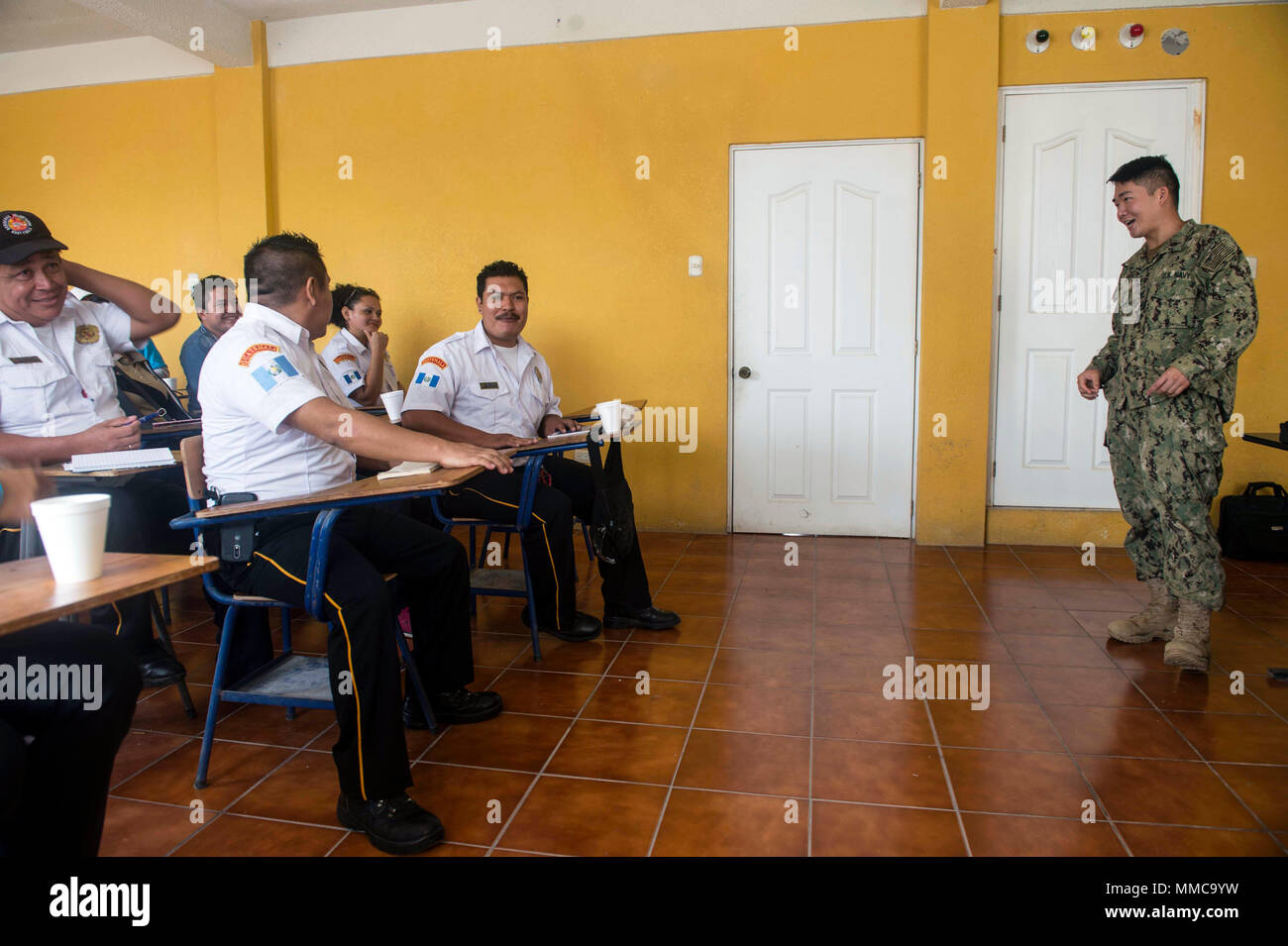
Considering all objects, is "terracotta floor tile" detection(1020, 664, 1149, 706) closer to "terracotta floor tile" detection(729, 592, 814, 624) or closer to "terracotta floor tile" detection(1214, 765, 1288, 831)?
"terracotta floor tile" detection(1214, 765, 1288, 831)

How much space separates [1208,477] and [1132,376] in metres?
0.43

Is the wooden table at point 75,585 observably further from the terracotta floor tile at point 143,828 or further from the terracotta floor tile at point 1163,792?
the terracotta floor tile at point 1163,792

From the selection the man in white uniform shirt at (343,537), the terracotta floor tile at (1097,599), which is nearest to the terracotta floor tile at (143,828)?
the man in white uniform shirt at (343,537)

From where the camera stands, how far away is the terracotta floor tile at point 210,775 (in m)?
2.20

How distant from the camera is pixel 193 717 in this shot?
2.70 meters

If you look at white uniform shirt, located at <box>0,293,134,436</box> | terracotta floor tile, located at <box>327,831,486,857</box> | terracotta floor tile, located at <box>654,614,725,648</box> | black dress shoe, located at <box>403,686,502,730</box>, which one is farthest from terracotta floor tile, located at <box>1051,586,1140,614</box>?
white uniform shirt, located at <box>0,293,134,436</box>

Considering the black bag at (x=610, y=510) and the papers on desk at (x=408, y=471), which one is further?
the black bag at (x=610, y=510)

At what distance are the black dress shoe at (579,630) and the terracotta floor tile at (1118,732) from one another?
1.58m

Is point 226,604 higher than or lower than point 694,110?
lower

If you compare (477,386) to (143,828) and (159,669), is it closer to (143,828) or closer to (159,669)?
(159,669)

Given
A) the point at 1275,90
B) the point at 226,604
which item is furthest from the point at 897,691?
the point at 1275,90

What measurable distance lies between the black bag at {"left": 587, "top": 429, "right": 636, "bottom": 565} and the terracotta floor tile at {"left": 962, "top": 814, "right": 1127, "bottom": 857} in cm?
156

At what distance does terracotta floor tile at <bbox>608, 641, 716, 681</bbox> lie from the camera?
9.82 feet
